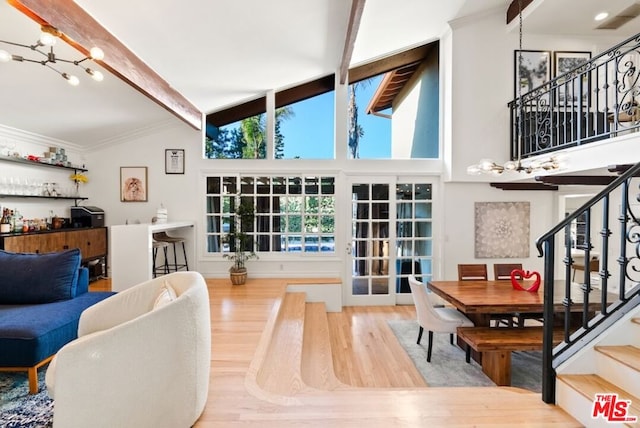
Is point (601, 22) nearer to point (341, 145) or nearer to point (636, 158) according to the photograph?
point (636, 158)

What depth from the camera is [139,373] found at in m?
1.60

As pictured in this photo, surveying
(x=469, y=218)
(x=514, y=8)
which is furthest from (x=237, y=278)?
(x=514, y=8)

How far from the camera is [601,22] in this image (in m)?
4.97

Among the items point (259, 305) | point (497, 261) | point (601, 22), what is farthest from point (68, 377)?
point (601, 22)

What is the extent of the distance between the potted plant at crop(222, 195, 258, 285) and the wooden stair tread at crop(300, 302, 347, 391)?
1.30 metres

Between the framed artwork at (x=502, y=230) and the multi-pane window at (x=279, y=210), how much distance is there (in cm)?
246

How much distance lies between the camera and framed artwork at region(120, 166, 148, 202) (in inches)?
212

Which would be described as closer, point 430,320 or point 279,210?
point 430,320

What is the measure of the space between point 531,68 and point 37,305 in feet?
23.7

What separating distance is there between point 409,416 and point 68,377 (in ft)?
6.09

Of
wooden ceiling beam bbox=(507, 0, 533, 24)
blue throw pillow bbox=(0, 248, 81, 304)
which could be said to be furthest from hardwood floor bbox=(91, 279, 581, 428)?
wooden ceiling beam bbox=(507, 0, 533, 24)

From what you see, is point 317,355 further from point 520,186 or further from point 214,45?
point 520,186

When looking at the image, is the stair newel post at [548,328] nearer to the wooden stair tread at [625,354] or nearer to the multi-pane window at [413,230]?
the wooden stair tread at [625,354]

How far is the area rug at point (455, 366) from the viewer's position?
121 inches
